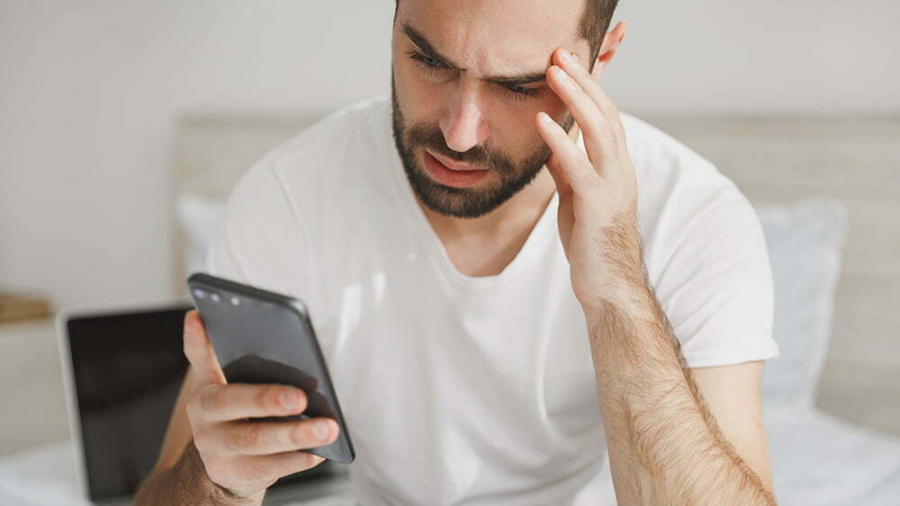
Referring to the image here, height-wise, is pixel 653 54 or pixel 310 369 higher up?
pixel 653 54

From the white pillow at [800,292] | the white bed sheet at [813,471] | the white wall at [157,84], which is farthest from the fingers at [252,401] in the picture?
the white wall at [157,84]

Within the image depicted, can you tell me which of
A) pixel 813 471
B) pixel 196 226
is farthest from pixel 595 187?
pixel 196 226

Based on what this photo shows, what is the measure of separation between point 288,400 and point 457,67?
1.36 ft

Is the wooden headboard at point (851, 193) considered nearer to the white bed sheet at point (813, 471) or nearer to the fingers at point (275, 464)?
the white bed sheet at point (813, 471)

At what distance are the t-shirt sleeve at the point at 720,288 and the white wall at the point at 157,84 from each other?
2.93 ft

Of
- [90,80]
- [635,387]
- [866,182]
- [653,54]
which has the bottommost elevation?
[90,80]

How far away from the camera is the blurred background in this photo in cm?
181

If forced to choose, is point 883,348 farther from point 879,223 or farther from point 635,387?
point 635,387

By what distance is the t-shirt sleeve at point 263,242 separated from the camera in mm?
1251

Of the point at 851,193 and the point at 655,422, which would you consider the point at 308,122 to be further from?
the point at 655,422

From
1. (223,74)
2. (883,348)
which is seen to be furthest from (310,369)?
(223,74)

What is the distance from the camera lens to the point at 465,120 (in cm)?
106

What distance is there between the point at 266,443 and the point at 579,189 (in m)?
Answer: 0.44

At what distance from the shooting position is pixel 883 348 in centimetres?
182
